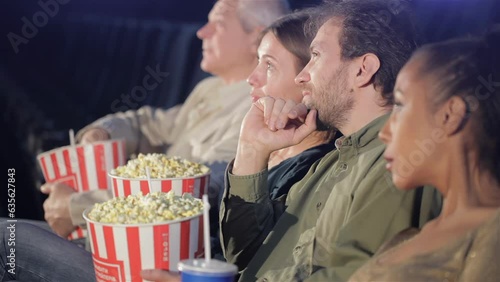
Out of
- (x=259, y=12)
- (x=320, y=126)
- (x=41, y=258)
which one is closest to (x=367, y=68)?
(x=320, y=126)

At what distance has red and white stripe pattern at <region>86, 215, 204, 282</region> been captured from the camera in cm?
153

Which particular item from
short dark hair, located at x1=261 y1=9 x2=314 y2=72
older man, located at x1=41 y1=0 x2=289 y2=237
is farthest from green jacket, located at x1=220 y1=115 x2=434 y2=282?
older man, located at x1=41 y1=0 x2=289 y2=237

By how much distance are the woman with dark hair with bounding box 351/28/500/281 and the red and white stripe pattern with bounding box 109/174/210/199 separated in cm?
83

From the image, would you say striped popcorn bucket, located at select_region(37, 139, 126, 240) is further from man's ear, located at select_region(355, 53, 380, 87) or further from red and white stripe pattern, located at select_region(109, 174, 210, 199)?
man's ear, located at select_region(355, 53, 380, 87)

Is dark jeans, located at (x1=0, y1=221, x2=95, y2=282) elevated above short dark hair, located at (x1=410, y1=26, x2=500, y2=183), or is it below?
below

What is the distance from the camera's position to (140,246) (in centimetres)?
154

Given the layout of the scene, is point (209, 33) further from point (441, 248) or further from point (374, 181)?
point (441, 248)

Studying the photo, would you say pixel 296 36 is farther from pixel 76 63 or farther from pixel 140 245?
pixel 76 63

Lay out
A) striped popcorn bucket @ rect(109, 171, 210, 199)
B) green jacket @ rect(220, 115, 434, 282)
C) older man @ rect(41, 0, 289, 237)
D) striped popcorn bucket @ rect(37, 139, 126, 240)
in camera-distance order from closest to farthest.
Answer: green jacket @ rect(220, 115, 434, 282)
striped popcorn bucket @ rect(109, 171, 210, 199)
striped popcorn bucket @ rect(37, 139, 126, 240)
older man @ rect(41, 0, 289, 237)

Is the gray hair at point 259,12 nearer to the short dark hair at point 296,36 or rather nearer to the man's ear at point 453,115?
the short dark hair at point 296,36

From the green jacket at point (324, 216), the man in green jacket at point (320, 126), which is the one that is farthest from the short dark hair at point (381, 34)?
the green jacket at point (324, 216)

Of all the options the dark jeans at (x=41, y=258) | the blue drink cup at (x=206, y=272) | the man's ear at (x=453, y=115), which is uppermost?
the man's ear at (x=453, y=115)

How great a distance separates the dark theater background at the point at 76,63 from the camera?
3980 millimetres

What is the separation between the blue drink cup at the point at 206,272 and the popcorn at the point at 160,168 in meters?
0.72
